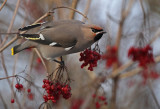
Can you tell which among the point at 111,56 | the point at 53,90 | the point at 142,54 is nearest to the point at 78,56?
the point at 111,56

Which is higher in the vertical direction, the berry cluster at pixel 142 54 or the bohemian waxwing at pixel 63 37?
the bohemian waxwing at pixel 63 37

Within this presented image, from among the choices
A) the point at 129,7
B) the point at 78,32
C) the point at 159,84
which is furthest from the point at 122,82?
the point at 78,32

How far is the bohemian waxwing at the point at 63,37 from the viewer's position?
2.76m

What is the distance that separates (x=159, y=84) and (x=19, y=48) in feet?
15.3

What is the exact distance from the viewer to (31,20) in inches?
166

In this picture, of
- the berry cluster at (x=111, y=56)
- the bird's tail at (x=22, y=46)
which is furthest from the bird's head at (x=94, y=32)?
the berry cluster at (x=111, y=56)

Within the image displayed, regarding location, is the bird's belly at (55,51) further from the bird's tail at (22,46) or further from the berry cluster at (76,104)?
the berry cluster at (76,104)

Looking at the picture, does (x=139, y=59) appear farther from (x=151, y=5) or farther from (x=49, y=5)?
(x=151, y=5)

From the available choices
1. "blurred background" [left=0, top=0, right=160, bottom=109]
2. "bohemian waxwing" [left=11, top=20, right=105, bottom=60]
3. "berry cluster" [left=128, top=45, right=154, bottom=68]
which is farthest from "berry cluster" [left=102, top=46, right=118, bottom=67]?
"bohemian waxwing" [left=11, top=20, right=105, bottom=60]

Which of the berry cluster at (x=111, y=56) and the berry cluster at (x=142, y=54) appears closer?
the berry cluster at (x=142, y=54)

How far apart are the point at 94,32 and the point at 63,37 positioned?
1.07 ft

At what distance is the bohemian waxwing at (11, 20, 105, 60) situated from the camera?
109 inches

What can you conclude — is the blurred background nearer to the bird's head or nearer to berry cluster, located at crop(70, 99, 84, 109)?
berry cluster, located at crop(70, 99, 84, 109)

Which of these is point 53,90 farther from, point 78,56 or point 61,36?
point 78,56
